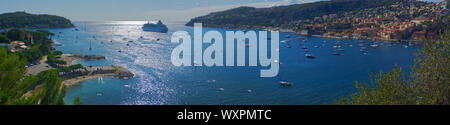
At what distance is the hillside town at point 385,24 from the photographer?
2761 inches

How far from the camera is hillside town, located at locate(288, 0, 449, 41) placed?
230ft

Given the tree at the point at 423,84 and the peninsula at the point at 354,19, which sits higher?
the peninsula at the point at 354,19

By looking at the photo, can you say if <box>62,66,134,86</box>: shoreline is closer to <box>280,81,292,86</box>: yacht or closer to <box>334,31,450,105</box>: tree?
<box>280,81,292,86</box>: yacht

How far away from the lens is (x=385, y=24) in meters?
84.0

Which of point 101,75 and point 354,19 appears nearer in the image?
point 101,75

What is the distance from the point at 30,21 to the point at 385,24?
126 meters

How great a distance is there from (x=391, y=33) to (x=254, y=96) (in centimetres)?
6342

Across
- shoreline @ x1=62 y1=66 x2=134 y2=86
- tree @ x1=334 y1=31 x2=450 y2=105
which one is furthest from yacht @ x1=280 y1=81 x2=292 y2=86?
tree @ x1=334 y1=31 x2=450 y2=105

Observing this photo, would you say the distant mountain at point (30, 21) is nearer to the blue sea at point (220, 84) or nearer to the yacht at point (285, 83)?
the blue sea at point (220, 84)

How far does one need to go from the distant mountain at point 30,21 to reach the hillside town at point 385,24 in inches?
3898

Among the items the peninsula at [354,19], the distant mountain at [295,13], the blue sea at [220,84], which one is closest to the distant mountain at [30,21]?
the distant mountain at [295,13]

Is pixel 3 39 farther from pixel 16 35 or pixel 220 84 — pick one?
pixel 220 84

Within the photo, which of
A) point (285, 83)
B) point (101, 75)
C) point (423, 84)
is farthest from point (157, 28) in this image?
point (423, 84)
